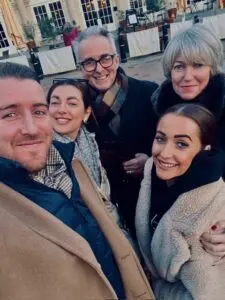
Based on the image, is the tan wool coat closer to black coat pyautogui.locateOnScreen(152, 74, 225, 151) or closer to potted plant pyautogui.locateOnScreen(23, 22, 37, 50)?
black coat pyautogui.locateOnScreen(152, 74, 225, 151)

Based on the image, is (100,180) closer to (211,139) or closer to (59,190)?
(59,190)

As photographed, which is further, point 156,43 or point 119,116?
point 156,43

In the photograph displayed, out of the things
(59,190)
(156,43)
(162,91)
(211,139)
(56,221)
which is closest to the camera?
(56,221)

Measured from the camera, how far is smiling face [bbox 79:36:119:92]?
7.04 feet

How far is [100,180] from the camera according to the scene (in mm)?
1858

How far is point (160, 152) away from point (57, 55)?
993cm

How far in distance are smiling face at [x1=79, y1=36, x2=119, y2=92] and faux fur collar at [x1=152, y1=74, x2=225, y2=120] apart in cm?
43

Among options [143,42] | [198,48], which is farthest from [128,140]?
[143,42]

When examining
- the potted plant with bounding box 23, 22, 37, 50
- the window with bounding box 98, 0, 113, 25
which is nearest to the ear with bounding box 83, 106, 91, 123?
the potted plant with bounding box 23, 22, 37, 50

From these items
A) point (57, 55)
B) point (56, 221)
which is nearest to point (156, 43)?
point (57, 55)

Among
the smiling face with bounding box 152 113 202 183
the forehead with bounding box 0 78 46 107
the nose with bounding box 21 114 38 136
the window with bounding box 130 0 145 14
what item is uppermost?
the window with bounding box 130 0 145 14

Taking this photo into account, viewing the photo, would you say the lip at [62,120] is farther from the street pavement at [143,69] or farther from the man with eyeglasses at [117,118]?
the street pavement at [143,69]

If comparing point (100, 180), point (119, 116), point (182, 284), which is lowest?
point (182, 284)

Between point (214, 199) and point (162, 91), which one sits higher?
point (162, 91)
